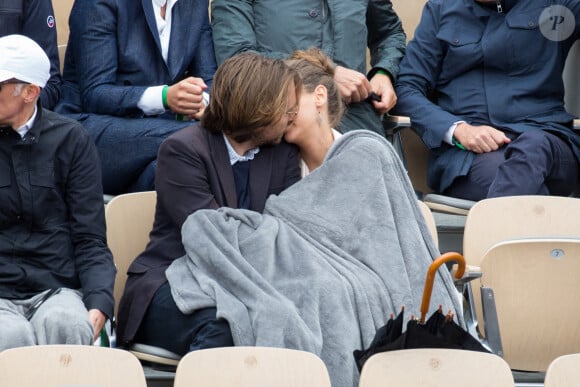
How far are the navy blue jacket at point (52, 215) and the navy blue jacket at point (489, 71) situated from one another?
149 centimetres

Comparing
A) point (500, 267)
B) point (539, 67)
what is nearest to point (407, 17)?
point (539, 67)

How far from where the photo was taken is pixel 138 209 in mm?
3246

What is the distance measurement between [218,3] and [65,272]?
1.45m

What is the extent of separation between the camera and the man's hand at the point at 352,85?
12.6ft

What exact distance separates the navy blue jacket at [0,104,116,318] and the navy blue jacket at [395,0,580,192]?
149cm

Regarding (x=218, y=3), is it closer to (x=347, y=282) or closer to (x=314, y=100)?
(x=314, y=100)

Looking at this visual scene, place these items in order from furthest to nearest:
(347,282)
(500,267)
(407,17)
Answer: (407,17) → (500,267) → (347,282)

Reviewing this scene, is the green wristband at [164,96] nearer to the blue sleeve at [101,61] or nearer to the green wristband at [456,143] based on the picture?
the blue sleeve at [101,61]

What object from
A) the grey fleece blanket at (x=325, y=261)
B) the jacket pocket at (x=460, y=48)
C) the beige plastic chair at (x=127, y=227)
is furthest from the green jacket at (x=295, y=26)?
the grey fleece blanket at (x=325, y=261)

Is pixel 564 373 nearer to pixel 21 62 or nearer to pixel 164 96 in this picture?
pixel 21 62

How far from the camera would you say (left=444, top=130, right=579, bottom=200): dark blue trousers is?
3.74 metres

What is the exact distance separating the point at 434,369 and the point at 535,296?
0.76 m

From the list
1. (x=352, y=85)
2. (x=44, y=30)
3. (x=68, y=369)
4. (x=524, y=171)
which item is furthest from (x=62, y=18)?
(x=68, y=369)

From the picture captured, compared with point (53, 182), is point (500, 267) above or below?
below
